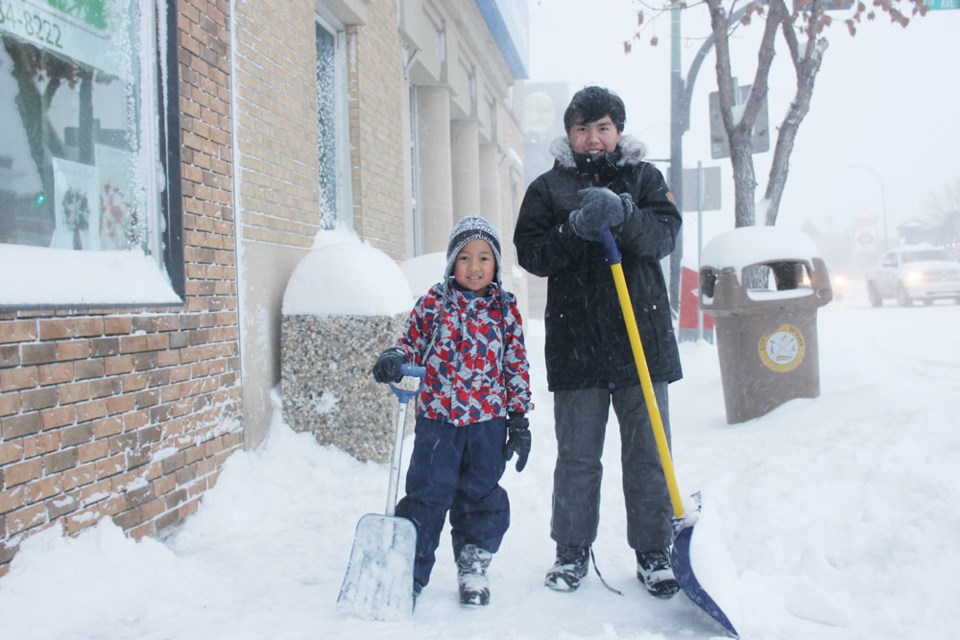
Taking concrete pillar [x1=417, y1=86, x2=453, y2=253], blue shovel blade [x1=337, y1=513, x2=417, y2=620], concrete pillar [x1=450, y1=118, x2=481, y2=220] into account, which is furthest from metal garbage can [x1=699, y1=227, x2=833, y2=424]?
concrete pillar [x1=450, y1=118, x2=481, y2=220]

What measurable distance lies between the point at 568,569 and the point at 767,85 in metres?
4.79

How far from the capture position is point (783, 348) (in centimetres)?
→ 525

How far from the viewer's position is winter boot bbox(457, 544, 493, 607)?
9.53ft

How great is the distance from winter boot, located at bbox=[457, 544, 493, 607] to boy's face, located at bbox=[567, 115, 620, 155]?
61.8 inches

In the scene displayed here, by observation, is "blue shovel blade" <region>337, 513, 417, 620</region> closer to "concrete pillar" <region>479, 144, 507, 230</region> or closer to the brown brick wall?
the brown brick wall

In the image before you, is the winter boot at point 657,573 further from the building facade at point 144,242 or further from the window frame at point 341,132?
the window frame at point 341,132

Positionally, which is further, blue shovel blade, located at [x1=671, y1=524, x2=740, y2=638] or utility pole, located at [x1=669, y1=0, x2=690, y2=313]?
utility pole, located at [x1=669, y1=0, x2=690, y2=313]

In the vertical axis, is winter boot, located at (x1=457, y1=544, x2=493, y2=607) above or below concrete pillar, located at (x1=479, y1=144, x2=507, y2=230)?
below

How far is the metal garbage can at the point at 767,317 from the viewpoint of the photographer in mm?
5172

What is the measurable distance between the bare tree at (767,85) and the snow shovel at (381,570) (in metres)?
4.63

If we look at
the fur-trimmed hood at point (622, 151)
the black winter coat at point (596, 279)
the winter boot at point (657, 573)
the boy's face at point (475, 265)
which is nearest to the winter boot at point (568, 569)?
the winter boot at point (657, 573)

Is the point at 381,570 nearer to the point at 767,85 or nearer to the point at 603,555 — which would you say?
the point at 603,555

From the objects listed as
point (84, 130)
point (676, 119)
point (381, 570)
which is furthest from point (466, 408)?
point (676, 119)

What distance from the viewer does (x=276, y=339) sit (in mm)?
4738
